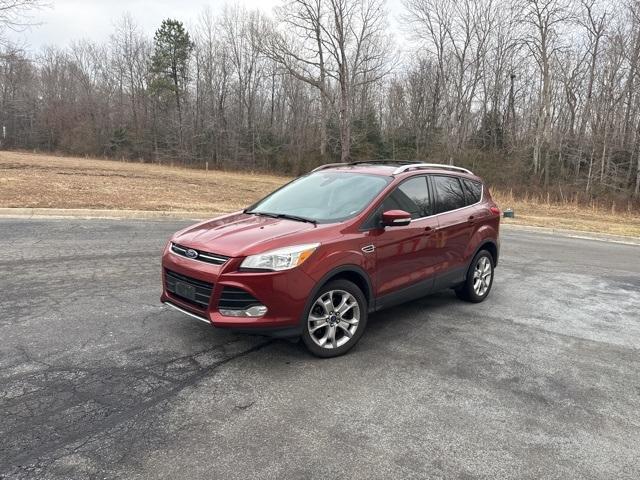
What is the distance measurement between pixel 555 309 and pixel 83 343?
5.49 metres

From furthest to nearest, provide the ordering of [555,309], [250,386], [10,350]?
[555,309], [10,350], [250,386]

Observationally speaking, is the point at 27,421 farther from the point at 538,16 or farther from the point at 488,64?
the point at 488,64

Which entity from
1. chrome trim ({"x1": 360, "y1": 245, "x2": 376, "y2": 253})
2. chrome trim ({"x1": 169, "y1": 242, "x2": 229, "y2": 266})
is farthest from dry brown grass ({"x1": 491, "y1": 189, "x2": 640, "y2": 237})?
chrome trim ({"x1": 169, "y1": 242, "x2": 229, "y2": 266})

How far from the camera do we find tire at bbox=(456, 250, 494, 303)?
602cm

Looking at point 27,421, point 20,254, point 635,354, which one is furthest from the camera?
point 20,254

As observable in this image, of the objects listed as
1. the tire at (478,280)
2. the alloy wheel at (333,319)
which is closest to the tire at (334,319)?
the alloy wheel at (333,319)

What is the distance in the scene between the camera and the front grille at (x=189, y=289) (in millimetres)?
3971

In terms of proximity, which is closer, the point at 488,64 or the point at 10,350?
the point at 10,350

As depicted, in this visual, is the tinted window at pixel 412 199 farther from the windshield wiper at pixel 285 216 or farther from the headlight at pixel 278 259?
the headlight at pixel 278 259

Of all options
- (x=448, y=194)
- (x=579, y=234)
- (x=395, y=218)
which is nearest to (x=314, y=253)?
(x=395, y=218)

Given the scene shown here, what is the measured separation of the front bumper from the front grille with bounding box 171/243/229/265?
47mm

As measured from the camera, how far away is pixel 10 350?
4.07 m

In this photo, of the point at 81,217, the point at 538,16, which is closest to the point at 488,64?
the point at 538,16

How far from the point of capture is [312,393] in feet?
11.8
